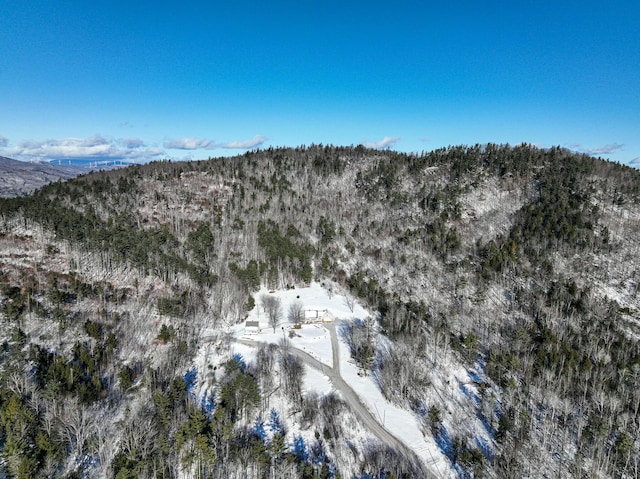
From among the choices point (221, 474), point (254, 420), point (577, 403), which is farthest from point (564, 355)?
point (221, 474)

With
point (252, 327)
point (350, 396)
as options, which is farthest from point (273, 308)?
point (350, 396)

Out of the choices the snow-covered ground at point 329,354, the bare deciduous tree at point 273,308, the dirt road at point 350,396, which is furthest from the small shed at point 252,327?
the dirt road at point 350,396

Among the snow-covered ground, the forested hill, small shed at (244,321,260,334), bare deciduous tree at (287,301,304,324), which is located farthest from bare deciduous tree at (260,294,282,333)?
the forested hill

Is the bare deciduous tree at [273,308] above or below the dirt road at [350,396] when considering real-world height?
above

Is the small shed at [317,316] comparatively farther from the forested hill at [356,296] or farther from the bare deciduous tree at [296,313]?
the forested hill at [356,296]

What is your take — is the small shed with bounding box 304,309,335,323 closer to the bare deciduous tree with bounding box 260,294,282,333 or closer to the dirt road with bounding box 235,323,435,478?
the dirt road with bounding box 235,323,435,478

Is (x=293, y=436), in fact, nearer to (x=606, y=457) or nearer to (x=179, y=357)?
(x=179, y=357)
